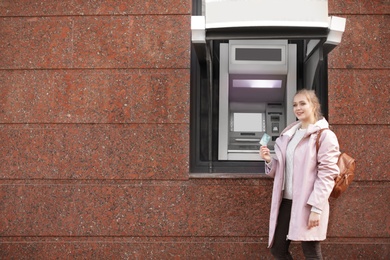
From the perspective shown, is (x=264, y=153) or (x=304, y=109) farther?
(x=264, y=153)

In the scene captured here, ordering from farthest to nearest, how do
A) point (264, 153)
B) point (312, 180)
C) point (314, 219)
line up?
point (264, 153), point (312, 180), point (314, 219)

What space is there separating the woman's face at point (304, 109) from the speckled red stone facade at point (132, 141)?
41.0 inches

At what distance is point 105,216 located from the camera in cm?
430

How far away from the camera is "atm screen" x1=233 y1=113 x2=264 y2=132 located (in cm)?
438

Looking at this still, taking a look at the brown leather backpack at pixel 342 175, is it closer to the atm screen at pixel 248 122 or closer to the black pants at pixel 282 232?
the black pants at pixel 282 232

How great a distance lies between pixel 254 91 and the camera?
441 cm

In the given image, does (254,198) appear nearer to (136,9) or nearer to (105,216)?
(105,216)

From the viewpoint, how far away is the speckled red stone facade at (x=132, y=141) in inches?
167

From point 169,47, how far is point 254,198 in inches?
65.8

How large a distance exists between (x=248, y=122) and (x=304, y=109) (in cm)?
110

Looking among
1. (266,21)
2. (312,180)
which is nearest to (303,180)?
(312,180)

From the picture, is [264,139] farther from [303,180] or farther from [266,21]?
[266,21]

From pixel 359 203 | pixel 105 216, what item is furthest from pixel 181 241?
pixel 359 203

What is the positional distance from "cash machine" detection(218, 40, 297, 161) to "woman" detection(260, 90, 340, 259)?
86 cm
